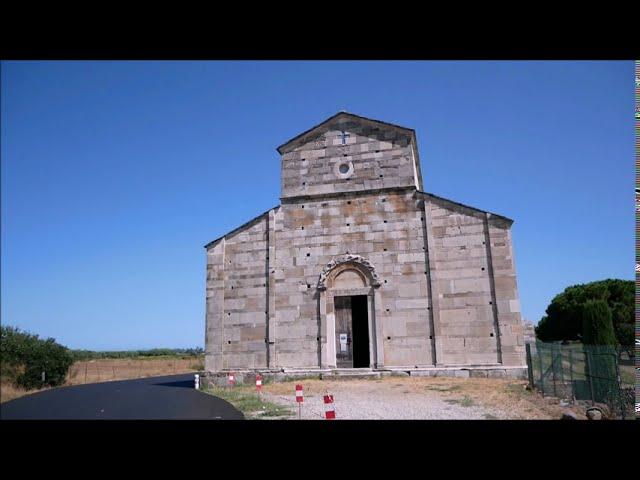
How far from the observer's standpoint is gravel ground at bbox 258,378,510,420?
11.0 metres

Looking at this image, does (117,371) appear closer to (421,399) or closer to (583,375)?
(421,399)

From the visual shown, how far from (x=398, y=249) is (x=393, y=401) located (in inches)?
306

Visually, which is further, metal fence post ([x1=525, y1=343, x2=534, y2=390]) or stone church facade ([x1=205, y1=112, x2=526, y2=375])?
stone church facade ([x1=205, y1=112, x2=526, y2=375])

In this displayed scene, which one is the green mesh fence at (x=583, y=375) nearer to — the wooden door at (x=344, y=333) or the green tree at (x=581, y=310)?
the wooden door at (x=344, y=333)

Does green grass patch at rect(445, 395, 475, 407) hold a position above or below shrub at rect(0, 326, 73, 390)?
below

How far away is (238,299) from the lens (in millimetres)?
20672

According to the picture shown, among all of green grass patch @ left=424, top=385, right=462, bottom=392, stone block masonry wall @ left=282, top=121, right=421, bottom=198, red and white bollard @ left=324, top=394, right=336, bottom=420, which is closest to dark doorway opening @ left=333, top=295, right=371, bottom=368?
green grass patch @ left=424, top=385, right=462, bottom=392

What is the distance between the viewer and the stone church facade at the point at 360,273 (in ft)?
60.0

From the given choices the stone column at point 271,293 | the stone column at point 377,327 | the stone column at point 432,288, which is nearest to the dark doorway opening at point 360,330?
the stone column at point 377,327

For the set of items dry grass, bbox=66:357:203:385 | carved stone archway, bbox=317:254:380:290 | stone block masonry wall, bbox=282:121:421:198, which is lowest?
dry grass, bbox=66:357:203:385

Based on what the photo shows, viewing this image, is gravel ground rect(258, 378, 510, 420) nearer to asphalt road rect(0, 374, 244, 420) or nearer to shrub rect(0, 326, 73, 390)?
asphalt road rect(0, 374, 244, 420)

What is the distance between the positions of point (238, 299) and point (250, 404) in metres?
7.56

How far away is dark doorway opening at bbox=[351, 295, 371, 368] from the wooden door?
1.11 ft
